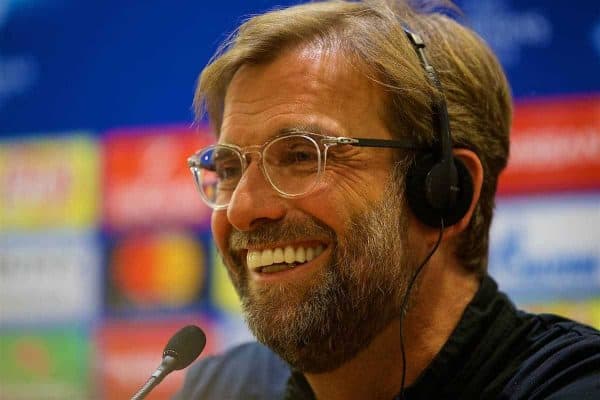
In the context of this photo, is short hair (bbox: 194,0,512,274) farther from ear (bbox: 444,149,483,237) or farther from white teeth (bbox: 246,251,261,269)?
white teeth (bbox: 246,251,261,269)

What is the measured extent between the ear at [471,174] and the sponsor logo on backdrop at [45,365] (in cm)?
150

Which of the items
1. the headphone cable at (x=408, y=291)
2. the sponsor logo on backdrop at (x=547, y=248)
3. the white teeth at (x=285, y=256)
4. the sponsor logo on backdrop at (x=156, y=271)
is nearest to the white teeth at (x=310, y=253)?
the white teeth at (x=285, y=256)

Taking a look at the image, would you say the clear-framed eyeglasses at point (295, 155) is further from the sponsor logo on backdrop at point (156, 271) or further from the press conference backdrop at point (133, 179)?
the sponsor logo on backdrop at point (156, 271)

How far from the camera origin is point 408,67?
1307 millimetres

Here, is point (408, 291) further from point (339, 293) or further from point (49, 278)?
point (49, 278)

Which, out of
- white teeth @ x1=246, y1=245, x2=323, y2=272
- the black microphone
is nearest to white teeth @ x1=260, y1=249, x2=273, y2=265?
white teeth @ x1=246, y1=245, x2=323, y2=272

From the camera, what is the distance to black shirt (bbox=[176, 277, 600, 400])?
45.0 inches

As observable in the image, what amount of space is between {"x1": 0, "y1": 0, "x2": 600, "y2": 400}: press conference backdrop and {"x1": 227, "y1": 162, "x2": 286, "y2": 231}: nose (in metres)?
0.92

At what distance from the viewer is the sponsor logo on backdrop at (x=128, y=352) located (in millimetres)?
2420

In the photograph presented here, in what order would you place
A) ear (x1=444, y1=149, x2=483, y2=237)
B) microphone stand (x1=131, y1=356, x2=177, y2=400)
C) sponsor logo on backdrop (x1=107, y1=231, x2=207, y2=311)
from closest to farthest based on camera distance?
1. microphone stand (x1=131, y1=356, x2=177, y2=400)
2. ear (x1=444, y1=149, x2=483, y2=237)
3. sponsor logo on backdrop (x1=107, y1=231, x2=207, y2=311)

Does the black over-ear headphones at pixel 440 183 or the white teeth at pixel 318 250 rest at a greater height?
the black over-ear headphones at pixel 440 183

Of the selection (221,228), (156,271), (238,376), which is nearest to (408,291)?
(221,228)

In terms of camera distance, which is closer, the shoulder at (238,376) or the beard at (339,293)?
the beard at (339,293)

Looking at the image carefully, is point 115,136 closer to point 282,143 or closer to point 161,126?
point 161,126
